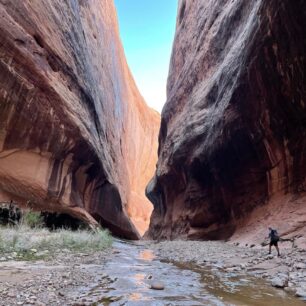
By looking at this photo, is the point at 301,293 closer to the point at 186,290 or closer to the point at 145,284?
the point at 186,290

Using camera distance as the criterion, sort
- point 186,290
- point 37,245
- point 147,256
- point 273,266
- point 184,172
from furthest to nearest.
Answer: point 184,172
point 147,256
point 37,245
point 273,266
point 186,290

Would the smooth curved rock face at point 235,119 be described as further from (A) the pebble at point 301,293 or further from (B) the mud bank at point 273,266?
(A) the pebble at point 301,293

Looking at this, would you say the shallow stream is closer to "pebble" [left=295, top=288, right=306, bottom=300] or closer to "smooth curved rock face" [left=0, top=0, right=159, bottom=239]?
"pebble" [left=295, top=288, right=306, bottom=300]

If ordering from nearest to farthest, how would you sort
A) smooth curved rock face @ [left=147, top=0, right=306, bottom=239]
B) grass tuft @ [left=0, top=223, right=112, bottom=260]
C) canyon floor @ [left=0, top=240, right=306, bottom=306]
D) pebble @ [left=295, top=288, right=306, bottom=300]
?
canyon floor @ [left=0, top=240, right=306, bottom=306] → pebble @ [left=295, top=288, right=306, bottom=300] → grass tuft @ [left=0, top=223, right=112, bottom=260] → smooth curved rock face @ [left=147, top=0, right=306, bottom=239]

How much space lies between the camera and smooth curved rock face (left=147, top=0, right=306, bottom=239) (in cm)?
1027

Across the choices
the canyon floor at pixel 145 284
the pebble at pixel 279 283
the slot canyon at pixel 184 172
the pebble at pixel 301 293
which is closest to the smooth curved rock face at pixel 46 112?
the slot canyon at pixel 184 172

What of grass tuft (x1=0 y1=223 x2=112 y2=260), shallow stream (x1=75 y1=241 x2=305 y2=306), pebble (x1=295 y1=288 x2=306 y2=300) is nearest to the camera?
shallow stream (x1=75 y1=241 x2=305 y2=306)

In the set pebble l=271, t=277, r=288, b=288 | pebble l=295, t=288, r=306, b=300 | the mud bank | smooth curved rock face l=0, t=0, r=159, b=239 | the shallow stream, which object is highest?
smooth curved rock face l=0, t=0, r=159, b=239

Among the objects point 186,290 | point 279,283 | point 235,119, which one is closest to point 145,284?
point 186,290

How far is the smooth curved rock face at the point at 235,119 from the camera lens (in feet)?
33.7

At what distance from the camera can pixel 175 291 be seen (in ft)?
14.7

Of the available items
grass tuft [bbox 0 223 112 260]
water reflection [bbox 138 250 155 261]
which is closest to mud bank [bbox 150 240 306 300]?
water reflection [bbox 138 250 155 261]

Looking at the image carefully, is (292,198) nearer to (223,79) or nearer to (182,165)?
(223,79)

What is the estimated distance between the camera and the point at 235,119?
524 inches
